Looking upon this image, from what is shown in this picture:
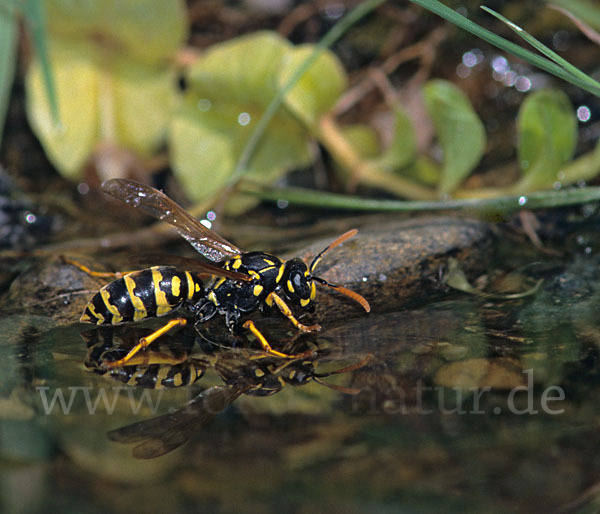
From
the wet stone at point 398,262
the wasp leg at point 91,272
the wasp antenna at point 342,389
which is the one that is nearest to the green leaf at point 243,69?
the wet stone at point 398,262

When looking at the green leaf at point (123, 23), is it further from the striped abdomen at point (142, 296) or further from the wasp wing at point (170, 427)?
the wasp wing at point (170, 427)

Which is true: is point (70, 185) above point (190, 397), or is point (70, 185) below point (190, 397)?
above

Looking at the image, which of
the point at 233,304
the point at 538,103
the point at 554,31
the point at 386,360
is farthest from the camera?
the point at 554,31

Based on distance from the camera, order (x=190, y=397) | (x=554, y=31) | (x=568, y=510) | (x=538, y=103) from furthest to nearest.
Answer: (x=554, y=31) → (x=538, y=103) → (x=190, y=397) → (x=568, y=510)

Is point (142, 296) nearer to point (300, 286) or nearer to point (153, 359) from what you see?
point (153, 359)

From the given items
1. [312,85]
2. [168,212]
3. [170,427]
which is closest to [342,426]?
[170,427]

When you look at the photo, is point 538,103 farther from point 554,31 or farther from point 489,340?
point 554,31

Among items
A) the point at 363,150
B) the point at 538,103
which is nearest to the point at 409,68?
the point at 363,150

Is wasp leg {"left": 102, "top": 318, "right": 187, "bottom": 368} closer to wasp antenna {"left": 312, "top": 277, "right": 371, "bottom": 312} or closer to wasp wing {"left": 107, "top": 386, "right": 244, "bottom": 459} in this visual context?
wasp wing {"left": 107, "top": 386, "right": 244, "bottom": 459}
